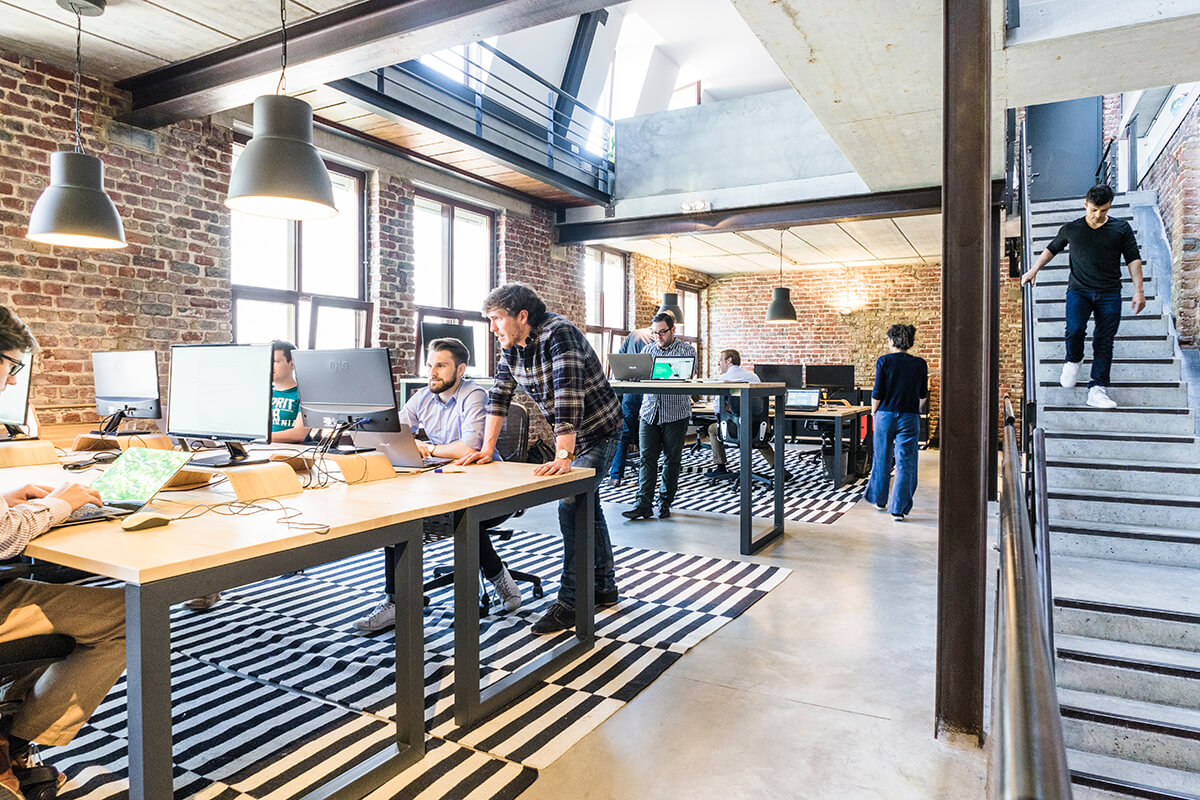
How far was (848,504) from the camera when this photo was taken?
6.13m

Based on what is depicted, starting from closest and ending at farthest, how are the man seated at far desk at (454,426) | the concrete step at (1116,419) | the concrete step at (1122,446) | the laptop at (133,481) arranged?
the laptop at (133,481) → the man seated at far desk at (454,426) → the concrete step at (1122,446) → the concrete step at (1116,419)

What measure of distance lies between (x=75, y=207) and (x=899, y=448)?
17.7ft

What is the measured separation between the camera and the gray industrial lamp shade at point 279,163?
8.54 feet

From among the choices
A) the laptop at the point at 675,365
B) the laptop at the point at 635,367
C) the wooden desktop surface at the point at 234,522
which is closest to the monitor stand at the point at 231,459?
the wooden desktop surface at the point at 234,522

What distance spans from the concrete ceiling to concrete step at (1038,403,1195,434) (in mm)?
3707

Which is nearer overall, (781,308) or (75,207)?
(75,207)

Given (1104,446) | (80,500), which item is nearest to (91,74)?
(80,500)

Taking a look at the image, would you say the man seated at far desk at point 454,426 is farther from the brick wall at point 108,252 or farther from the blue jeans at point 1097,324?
the blue jeans at point 1097,324

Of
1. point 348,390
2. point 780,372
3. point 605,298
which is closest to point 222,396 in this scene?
point 348,390

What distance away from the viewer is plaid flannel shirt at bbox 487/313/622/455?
9.69ft

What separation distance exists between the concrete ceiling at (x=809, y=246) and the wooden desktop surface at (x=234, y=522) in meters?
6.45

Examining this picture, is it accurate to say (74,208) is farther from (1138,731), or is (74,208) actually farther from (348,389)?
(1138,731)

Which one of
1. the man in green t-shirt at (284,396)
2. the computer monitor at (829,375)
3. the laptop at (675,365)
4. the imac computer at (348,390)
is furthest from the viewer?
the computer monitor at (829,375)

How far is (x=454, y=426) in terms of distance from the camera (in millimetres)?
3332
